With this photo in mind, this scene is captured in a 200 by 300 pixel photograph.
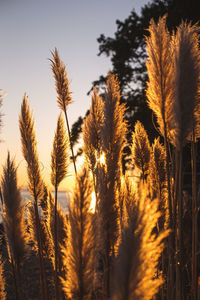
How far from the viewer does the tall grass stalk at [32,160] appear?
2.28 m

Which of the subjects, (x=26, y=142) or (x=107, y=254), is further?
(x=26, y=142)

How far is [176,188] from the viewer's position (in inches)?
75.3

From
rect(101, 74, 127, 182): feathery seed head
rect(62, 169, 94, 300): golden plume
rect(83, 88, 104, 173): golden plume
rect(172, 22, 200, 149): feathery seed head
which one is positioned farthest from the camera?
rect(83, 88, 104, 173): golden plume

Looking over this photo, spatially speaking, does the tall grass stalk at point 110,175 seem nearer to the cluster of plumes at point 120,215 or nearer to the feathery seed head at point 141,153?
the cluster of plumes at point 120,215

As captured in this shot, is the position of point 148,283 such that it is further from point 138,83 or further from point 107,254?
point 138,83

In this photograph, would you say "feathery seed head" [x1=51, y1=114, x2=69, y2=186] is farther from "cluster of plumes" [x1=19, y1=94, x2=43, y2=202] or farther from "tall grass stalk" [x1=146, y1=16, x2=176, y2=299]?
"tall grass stalk" [x1=146, y1=16, x2=176, y2=299]

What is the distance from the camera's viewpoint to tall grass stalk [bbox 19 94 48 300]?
2.28m

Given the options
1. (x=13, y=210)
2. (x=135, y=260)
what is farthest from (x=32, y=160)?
(x=135, y=260)

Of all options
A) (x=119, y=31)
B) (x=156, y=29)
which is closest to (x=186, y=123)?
(x=156, y=29)

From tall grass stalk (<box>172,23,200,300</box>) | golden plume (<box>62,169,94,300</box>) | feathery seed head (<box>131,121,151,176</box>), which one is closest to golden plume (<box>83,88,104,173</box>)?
feathery seed head (<box>131,121,151,176</box>)

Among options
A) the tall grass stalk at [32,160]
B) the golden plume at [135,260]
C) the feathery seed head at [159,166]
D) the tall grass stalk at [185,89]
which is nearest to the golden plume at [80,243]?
the golden plume at [135,260]

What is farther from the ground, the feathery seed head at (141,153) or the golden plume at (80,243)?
the feathery seed head at (141,153)

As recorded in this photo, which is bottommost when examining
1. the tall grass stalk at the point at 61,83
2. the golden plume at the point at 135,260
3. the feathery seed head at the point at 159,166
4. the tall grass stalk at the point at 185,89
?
the golden plume at the point at 135,260

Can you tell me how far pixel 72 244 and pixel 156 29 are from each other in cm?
134
